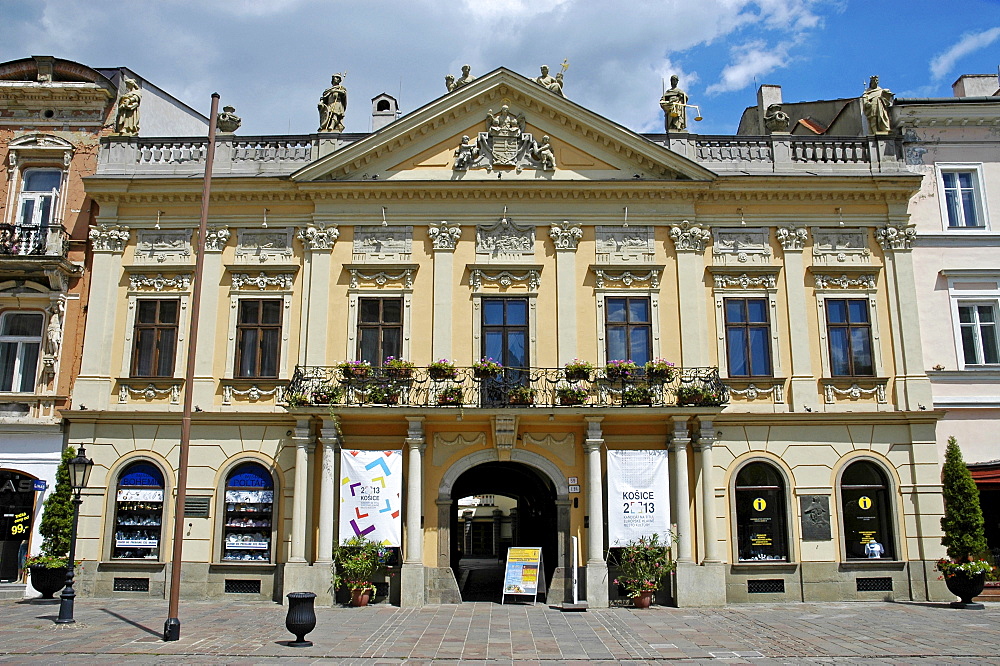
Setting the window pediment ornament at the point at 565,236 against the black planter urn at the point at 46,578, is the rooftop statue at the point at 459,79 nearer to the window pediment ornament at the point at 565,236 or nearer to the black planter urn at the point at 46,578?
the window pediment ornament at the point at 565,236

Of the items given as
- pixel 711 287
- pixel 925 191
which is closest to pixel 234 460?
pixel 711 287

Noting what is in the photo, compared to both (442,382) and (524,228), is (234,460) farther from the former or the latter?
(524,228)

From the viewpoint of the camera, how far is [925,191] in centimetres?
2192

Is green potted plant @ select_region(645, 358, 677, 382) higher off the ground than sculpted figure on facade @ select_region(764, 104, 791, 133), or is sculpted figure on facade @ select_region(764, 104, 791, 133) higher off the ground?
sculpted figure on facade @ select_region(764, 104, 791, 133)

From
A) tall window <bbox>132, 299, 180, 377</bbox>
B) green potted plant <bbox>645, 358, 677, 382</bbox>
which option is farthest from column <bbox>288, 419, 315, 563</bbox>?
green potted plant <bbox>645, 358, 677, 382</bbox>

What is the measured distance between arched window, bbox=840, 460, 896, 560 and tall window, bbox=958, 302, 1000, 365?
13.8ft

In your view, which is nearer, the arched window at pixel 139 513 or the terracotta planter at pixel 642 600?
the terracotta planter at pixel 642 600

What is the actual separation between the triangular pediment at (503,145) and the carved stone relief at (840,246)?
3.78 m

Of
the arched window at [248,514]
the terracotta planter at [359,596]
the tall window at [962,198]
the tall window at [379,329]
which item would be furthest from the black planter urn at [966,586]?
the arched window at [248,514]

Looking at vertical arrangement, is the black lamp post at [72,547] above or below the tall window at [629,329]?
below

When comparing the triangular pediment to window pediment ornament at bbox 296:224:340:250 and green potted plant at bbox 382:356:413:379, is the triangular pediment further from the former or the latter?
green potted plant at bbox 382:356:413:379

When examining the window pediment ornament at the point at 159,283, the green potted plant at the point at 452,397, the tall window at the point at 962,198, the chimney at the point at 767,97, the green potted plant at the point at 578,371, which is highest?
the chimney at the point at 767,97

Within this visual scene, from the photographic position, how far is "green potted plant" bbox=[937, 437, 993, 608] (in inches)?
696

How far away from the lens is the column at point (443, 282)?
67.3ft
